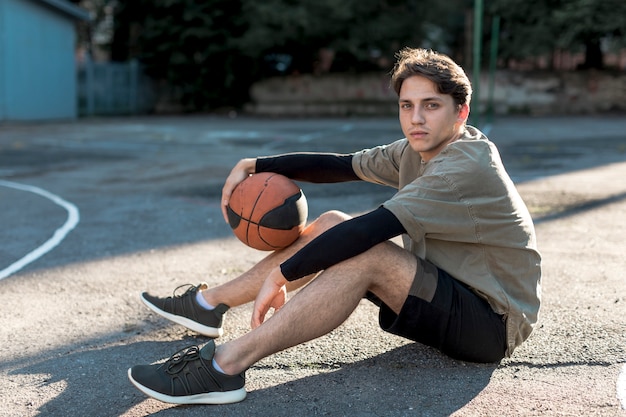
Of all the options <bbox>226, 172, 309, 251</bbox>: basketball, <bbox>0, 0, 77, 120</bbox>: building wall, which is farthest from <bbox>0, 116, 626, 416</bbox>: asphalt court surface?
<bbox>0, 0, 77, 120</bbox>: building wall

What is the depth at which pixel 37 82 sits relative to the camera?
944 inches

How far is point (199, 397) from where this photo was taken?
3.03 m

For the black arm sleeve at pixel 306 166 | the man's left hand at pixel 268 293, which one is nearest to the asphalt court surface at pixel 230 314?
the man's left hand at pixel 268 293

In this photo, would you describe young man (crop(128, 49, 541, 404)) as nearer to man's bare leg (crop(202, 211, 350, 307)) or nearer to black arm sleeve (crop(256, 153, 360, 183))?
man's bare leg (crop(202, 211, 350, 307))

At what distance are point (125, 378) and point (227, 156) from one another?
401 inches

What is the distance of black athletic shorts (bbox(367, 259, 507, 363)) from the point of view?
10.3 feet

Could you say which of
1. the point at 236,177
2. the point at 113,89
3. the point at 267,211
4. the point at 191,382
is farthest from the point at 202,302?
the point at 113,89

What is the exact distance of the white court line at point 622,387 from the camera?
301cm

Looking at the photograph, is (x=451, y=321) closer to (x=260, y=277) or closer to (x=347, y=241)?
(x=347, y=241)

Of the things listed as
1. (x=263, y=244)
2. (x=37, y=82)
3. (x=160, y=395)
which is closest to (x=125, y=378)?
(x=160, y=395)

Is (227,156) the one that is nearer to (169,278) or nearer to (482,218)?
(169,278)

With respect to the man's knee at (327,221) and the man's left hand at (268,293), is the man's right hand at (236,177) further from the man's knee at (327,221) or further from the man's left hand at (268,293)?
the man's left hand at (268,293)

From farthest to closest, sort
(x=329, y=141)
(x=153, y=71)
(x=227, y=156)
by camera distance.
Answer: (x=153, y=71)
(x=329, y=141)
(x=227, y=156)

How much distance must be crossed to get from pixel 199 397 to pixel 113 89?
89.6ft
